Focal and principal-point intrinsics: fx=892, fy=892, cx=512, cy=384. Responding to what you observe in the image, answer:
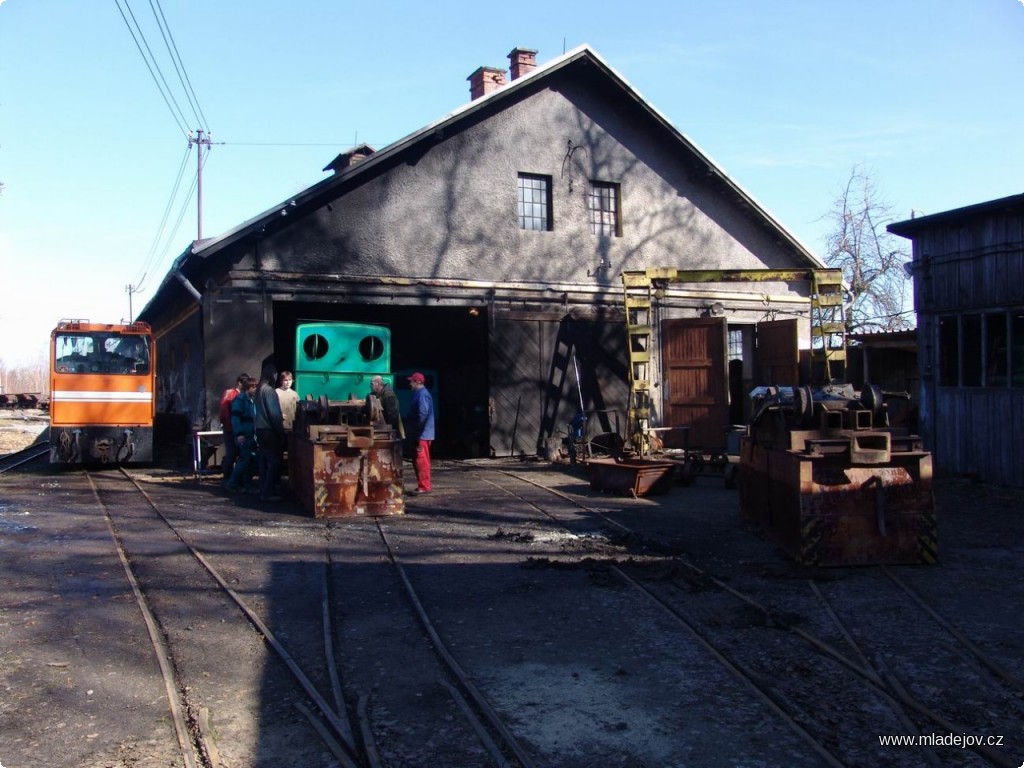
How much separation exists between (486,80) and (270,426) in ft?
40.5

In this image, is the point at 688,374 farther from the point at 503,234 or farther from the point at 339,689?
the point at 339,689

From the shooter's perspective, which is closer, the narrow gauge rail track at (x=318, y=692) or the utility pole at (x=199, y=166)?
the narrow gauge rail track at (x=318, y=692)

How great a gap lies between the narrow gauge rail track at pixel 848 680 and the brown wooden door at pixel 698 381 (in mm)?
10586

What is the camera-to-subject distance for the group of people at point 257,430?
40.8ft

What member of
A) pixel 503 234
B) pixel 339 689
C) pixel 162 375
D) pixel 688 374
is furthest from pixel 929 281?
pixel 162 375

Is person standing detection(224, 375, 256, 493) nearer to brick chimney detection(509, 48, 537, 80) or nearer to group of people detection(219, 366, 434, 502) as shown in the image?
group of people detection(219, 366, 434, 502)

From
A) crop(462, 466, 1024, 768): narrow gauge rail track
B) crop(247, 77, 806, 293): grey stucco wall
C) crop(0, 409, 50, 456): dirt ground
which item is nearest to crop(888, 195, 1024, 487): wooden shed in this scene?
crop(247, 77, 806, 293): grey stucco wall

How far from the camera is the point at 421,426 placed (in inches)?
514

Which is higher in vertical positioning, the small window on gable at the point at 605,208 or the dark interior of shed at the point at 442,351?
the small window on gable at the point at 605,208

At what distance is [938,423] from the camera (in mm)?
14891

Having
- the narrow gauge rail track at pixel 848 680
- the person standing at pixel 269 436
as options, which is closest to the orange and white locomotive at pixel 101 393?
the person standing at pixel 269 436

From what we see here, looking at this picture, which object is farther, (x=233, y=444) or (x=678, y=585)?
(x=233, y=444)

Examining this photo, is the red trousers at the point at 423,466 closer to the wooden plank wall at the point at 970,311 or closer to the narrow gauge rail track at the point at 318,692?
the narrow gauge rail track at the point at 318,692

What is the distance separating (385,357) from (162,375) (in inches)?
447
